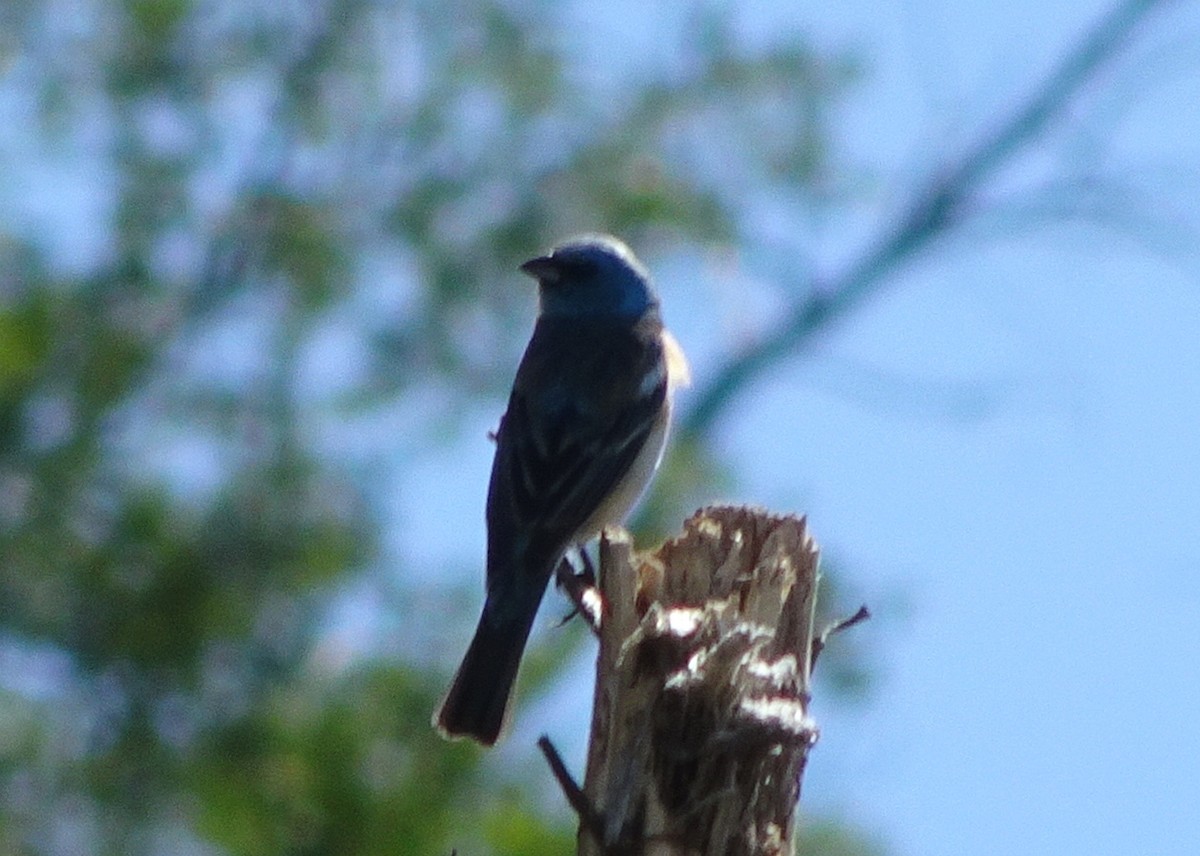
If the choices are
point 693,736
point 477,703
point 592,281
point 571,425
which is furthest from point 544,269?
point 693,736

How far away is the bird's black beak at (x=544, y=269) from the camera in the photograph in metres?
7.56

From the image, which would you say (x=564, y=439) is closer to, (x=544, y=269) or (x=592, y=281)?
(x=592, y=281)

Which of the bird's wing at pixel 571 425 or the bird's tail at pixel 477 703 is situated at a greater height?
the bird's wing at pixel 571 425

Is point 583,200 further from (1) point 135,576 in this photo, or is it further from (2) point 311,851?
(2) point 311,851

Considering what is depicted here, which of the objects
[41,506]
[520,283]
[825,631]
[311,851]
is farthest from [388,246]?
[825,631]

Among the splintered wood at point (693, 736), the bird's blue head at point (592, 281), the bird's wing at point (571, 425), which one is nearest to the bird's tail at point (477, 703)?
the bird's wing at point (571, 425)

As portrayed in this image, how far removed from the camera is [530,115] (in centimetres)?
1491

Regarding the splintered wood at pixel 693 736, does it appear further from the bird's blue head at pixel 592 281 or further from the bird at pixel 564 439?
the bird's blue head at pixel 592 281

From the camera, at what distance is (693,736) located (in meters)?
3.85

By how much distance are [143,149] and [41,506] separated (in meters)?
4.21

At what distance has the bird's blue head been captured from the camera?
744 cm

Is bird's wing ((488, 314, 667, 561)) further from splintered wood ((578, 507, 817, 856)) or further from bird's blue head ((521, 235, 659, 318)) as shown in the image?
splintered wood ((578, 507, 817, 856))

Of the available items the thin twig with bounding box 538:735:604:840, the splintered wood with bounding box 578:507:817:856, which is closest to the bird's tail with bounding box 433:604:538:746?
the splintered wood with bounding box 578:507:817:856

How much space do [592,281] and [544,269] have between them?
0.20 m
